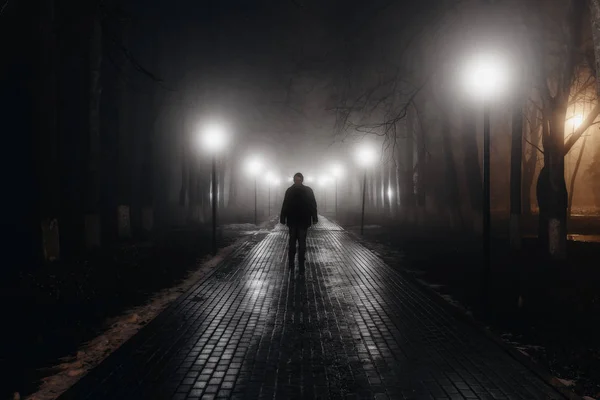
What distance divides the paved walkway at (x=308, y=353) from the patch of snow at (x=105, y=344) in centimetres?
17

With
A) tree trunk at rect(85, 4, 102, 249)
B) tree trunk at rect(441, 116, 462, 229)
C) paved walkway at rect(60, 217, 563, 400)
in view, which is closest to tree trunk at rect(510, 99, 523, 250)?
tree trunk at rect(441, 116, 462, 229)

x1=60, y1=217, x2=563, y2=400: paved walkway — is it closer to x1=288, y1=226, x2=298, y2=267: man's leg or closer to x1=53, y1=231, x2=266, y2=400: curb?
x1=53, y1=231, x2=266, y2=400: curb

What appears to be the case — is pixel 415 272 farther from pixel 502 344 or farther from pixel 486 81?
pixel 502 344

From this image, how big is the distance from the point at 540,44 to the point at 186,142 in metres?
20.8

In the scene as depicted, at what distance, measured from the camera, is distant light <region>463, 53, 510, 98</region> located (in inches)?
283

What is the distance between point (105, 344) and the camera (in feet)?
19.0

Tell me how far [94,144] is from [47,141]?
298 centimetres

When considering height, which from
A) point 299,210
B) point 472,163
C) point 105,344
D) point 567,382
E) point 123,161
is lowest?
point 567,382

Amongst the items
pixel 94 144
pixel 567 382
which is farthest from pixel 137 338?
pixel 94 144

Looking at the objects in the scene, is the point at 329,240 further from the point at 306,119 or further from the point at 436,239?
the point at 306,119

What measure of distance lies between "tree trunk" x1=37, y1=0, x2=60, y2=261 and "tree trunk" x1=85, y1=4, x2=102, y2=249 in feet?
7.64

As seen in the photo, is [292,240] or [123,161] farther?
[123,161]

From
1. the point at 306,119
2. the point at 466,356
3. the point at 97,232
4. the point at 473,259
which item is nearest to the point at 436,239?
the point at 473,259

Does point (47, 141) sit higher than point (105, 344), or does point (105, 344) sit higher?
point (47, 141)
